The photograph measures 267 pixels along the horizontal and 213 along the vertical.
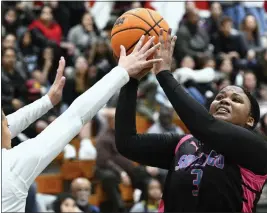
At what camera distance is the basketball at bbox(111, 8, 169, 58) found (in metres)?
4.36

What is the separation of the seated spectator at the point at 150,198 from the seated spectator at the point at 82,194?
1.72 feet

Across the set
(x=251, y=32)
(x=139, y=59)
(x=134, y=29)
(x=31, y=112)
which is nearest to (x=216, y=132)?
(x=139, y=59)

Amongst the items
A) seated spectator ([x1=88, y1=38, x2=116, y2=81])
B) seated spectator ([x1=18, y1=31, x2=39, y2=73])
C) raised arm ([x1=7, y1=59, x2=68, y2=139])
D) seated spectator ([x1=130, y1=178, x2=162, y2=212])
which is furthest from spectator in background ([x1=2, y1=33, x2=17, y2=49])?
raised arm ([x1=7, y1=59, x2=68, y2=139])

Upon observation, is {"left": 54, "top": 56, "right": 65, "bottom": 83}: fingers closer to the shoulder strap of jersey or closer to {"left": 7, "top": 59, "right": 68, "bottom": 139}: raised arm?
{"left": 7, "top": 59, "right": 68, "bottom": 139}: raised arm

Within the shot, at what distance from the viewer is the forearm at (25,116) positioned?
4.37 meters

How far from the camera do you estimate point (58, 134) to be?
11.0 ft

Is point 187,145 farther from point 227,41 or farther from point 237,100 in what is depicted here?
point 227,41

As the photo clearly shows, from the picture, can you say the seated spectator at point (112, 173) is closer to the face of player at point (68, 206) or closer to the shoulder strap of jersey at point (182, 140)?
the face of player at point (68, 206)

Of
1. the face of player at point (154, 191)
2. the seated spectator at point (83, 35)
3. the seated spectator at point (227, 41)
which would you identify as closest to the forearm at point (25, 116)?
the face of player at point (154, 191)

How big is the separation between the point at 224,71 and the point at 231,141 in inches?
320

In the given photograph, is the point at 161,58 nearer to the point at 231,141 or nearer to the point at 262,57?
the point at 231,141

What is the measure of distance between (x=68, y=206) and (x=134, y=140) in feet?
12.3

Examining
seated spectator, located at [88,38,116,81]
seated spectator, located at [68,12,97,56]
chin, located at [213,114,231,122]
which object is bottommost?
seated spectator, located at [88,38,116,81]

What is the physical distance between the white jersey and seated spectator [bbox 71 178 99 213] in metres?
5.08
